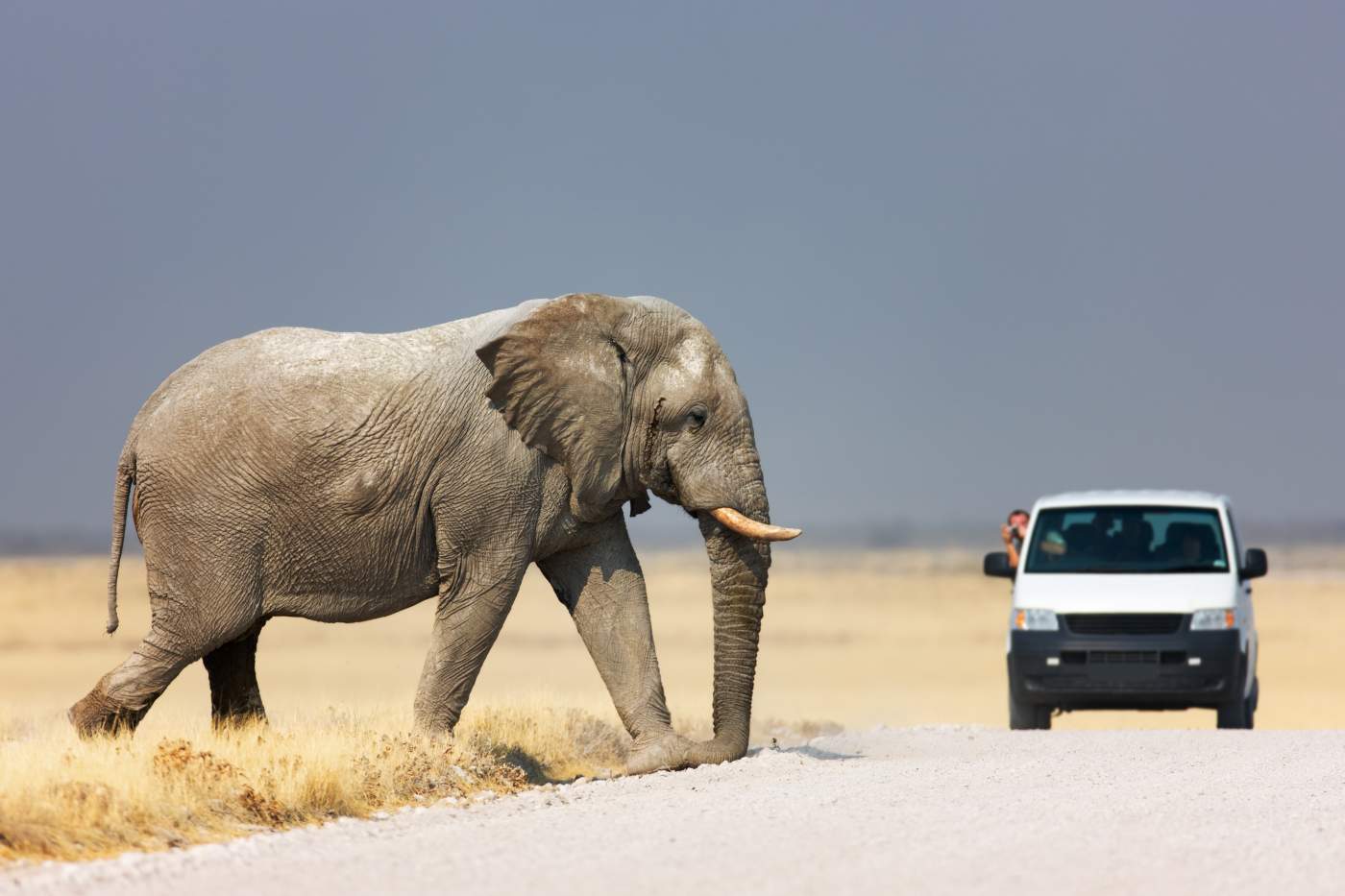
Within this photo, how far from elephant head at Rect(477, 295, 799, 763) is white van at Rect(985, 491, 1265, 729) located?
5068 mm

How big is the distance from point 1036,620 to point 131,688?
8.15 metres

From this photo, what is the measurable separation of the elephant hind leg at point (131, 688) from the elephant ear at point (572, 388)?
2.76 meters

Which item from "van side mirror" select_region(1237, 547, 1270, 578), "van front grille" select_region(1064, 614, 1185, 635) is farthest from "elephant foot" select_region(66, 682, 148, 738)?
"van side mirror" select_region(1237, 547, 1270, 578)

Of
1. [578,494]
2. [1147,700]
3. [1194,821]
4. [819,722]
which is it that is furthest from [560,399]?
[819,722]

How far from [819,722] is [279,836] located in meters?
11.4

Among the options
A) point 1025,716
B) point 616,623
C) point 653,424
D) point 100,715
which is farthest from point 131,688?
point 1025,716

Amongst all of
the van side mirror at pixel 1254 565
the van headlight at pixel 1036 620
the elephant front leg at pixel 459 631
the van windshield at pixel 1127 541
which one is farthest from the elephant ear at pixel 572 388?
the van side mirror at pixel 1254 565

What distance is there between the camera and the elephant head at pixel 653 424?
42.6ft

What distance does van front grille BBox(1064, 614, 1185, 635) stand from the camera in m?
17.6

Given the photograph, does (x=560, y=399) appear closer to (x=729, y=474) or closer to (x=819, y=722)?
(x=729, y=474)

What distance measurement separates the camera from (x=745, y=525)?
42.5 ft

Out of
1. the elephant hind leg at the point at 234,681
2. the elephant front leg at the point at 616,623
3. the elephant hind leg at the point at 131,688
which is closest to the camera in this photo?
the elephant hind leg at the point at 131,688

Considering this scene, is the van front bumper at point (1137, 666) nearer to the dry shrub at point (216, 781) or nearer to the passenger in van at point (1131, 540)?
the passenger in van at point (1131, 540)

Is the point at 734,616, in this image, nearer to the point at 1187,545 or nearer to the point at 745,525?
the point at 745,525
